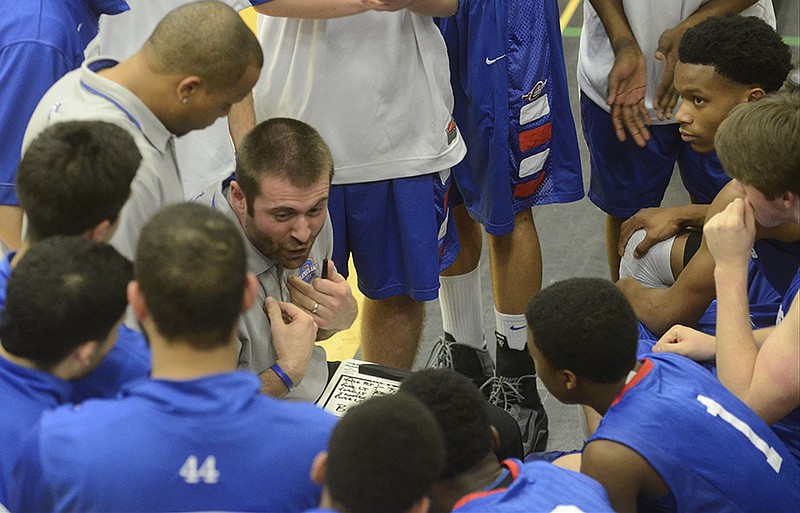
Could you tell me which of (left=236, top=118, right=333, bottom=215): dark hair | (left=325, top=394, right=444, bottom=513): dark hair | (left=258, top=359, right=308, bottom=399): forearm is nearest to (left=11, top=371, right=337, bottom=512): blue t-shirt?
(left=325, top=394, right=444, bottom=513): dark hair

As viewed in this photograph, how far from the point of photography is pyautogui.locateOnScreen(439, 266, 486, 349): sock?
4.14 metres

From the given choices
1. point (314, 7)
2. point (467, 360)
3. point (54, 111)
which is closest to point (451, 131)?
point (314, 7)

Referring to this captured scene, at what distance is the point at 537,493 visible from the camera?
6.89 ft

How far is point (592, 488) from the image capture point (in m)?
2.17

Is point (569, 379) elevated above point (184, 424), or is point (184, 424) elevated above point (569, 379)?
point (184, 424)

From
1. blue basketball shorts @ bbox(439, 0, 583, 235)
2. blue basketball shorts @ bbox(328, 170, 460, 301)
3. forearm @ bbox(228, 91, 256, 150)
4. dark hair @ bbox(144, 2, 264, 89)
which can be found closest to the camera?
dark hair @ bbox(144, 2, 264, 89)

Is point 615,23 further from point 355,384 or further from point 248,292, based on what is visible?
point 248,292

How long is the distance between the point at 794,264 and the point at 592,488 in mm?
1122

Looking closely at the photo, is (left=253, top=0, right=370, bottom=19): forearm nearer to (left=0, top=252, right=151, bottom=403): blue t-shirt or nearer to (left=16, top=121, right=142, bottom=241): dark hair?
(left=16, top=121, right=142, bottom=241): dark hair

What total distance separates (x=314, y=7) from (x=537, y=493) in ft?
6.00

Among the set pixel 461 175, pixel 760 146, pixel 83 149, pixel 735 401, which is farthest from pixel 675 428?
pixel 461 175

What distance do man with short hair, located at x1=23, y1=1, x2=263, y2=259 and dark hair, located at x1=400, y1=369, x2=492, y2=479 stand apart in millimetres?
842

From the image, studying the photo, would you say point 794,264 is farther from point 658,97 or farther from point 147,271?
point 147,271

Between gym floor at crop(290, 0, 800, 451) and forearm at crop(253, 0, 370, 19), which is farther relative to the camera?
gym floor at crop(290, 0, 800, 451)
